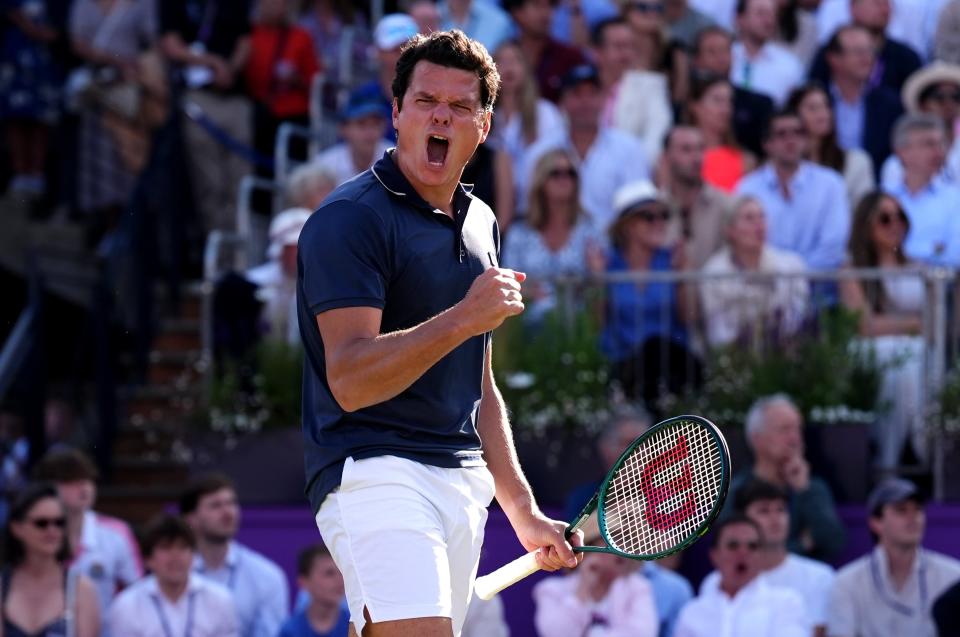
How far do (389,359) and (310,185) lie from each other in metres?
6.54

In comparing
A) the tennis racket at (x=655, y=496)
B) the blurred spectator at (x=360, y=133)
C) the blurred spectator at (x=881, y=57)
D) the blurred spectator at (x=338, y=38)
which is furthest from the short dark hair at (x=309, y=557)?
the blurred spectator at (x=338, y=38)

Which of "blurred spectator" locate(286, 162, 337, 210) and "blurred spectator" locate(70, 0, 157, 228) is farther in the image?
"blurred spectator" locate(70, 0, 157, 228)

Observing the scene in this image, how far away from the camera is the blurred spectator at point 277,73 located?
1356cm

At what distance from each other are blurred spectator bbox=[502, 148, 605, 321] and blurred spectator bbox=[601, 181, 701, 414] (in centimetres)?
19

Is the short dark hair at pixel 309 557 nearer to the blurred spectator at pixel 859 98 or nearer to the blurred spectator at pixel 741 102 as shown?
the blurred spectator at pixel 741 102

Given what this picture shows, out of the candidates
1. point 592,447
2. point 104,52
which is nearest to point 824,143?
point 592,447

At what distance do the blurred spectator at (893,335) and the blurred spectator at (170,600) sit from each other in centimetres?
358

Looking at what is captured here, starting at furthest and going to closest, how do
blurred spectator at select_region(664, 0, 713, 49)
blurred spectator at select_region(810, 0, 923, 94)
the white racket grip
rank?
blurred spectator at select_region(664, 0, 713, 49) < blurred spectator at select_region(810, 0, 923, 94) < the white racket grip

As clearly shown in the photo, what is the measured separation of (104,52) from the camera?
554 inches

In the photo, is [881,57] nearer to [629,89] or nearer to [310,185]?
[629,89]

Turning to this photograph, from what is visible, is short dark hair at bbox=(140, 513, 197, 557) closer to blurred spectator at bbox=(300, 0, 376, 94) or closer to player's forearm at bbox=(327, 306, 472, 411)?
player's forearm at bbox=(327, 306, 472, 411)

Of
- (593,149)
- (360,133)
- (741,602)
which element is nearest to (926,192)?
(593,149)

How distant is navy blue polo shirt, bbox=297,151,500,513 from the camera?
4883 mm

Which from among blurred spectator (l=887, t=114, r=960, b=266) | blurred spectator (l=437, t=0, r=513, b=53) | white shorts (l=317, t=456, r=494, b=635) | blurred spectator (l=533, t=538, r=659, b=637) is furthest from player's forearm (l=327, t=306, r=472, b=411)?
blurred spectator (l=437, t=0, r=513, b=53)
